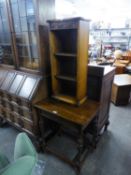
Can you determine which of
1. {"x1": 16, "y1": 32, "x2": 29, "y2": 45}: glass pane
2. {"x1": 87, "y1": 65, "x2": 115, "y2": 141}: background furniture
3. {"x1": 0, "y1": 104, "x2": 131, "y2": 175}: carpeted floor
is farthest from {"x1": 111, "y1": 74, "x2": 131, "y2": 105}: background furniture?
{"x1": 16, "y1": 32, "x2": 29, "y2": 45}: glass pane

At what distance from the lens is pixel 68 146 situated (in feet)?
6.82

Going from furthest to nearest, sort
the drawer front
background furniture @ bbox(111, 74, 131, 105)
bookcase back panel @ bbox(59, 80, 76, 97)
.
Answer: background furniture @ bbox(111, 74, 131, 105), bookcase back panel @ bbox(59, 80, 76, 97), the drawer front

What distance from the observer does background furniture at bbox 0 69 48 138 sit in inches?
69.1

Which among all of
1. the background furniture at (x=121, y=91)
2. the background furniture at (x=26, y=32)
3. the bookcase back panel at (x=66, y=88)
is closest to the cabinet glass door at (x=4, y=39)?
the background furniture at (x=26, y=32)

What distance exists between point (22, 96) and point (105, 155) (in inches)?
53.9

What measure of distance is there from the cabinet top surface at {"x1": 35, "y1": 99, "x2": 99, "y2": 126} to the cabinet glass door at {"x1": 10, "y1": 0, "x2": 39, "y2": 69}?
55cm

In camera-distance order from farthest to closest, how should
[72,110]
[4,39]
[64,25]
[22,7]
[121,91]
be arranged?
[121,91] → [4,39] → [22,7] → [72,110] → [64,25]

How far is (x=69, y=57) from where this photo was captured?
1721 millimetres

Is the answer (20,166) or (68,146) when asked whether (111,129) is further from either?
(20,166)

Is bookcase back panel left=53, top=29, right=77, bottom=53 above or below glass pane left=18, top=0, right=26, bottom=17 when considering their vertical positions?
below

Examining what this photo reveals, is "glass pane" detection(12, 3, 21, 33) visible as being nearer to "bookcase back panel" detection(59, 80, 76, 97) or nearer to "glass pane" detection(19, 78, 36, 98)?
"glass pane" detection(19, 78, 36, 98)

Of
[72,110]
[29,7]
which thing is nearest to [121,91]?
[72,110]

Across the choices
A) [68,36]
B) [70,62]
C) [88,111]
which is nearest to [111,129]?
[88,111]

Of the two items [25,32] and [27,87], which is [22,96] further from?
[25,32]
